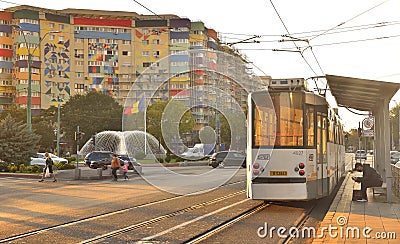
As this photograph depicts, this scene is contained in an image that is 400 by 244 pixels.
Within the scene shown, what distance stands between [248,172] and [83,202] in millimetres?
6364

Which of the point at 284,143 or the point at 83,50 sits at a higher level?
the point at 83,50

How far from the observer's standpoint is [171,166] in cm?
5203

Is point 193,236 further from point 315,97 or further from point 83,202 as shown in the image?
point 83,202

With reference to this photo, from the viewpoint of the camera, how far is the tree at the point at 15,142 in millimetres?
38875

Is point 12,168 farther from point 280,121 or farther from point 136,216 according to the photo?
point 280,121

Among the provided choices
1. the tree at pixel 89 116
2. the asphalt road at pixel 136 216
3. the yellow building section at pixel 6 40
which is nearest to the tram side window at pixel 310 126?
the asphalt road at pixel 136 216

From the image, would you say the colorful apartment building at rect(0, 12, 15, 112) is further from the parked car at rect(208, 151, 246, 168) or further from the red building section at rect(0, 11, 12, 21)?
the parked car at rect(208, 151, 246, 168)

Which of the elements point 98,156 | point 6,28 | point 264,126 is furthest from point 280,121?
point 6,28

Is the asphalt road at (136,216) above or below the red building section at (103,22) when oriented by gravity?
below

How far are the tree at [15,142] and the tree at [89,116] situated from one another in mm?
50969

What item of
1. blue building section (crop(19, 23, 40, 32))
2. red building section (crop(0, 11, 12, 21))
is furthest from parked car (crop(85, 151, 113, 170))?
red building section (crop(0, 11, 12, 21))

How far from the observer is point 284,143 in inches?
647

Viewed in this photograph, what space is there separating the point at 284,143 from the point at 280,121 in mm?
663

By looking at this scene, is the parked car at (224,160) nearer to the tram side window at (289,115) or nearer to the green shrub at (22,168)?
the green shrub at (22,168)
